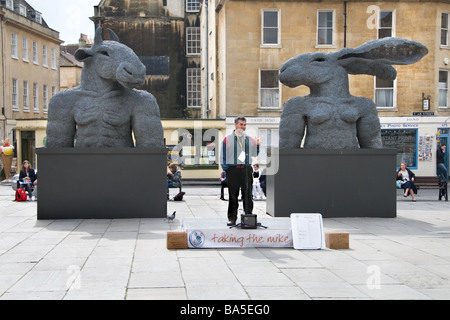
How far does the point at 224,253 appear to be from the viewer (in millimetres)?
8031

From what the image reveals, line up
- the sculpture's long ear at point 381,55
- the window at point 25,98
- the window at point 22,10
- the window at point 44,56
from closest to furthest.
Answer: the sculpture's long ear at point 381,55
the window at point 25,98
the window at point 22,10
the window at point 44,56

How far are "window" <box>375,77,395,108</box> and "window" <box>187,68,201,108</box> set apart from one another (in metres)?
14.1

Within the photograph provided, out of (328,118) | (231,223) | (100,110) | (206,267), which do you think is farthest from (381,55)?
(206,267)

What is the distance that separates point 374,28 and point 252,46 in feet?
17.9

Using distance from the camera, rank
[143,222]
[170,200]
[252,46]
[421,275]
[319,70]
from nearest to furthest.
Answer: [421,275] < [143,222] < [319,70] < [170,200] < [252,46]

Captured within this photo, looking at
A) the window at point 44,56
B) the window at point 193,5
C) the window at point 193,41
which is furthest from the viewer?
the window at point 44,56

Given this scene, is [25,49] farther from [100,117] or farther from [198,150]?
[100,117]

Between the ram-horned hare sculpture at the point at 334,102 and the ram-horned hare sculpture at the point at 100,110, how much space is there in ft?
9.30

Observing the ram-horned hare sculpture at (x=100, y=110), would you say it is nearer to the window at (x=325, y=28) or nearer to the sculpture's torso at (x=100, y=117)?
the sculpture's torso at (x=100, y=117)

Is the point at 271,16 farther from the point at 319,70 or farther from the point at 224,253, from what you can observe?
the point at 224,253

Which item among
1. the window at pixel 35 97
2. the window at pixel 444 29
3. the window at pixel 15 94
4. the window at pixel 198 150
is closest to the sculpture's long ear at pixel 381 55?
the window at pixel 198 150

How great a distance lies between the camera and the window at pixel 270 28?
2705 cm

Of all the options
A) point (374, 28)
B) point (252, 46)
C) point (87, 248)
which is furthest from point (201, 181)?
point (87, 248)

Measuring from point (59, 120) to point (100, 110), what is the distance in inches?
33.5
